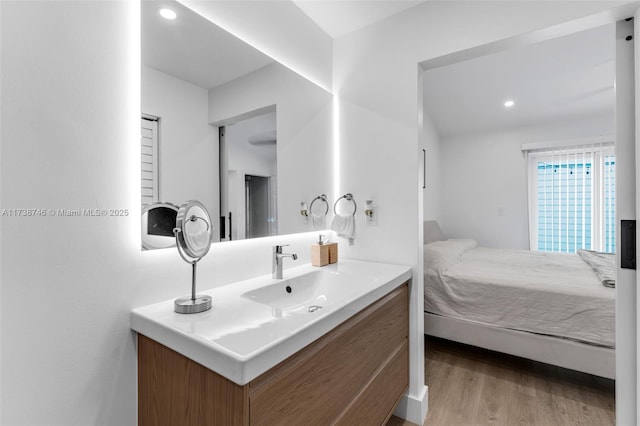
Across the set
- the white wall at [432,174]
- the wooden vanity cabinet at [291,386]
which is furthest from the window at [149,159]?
the white wall at [432,174]

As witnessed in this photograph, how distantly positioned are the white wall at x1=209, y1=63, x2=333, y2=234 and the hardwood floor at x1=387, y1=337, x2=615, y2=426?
140 centimetres

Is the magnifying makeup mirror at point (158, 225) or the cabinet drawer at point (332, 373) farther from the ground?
the magnifying makeup mirror at point (158, 225)

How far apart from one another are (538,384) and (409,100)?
2.12m

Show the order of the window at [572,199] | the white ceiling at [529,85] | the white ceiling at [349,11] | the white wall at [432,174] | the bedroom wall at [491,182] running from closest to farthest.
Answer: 1. the white ceiling at [349,11]
2. the white ceiling at [529,85]
3. the window at [572,199]
4. the white wall at [432,174]
5. the bedroom wall at [491,182]

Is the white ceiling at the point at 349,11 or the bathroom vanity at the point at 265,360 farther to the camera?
the white ceiling at the point at 349,11

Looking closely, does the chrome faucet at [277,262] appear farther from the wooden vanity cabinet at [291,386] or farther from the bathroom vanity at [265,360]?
the wooden vanity cabinet at [291,386]

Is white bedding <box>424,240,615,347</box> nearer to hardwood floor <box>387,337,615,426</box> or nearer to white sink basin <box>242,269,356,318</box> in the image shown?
hardwood floor <box>387,337,615,426</box>

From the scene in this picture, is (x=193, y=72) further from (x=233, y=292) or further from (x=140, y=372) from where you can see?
(x=140, y=372)

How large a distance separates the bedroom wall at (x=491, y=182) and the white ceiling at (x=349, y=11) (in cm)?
309

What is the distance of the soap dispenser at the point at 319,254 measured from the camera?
1.68 metres

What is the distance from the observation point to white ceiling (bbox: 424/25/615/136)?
8.13 feet

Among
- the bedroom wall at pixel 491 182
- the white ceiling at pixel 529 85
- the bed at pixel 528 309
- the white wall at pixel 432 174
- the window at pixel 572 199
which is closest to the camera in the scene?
the bed at pixel 528 309

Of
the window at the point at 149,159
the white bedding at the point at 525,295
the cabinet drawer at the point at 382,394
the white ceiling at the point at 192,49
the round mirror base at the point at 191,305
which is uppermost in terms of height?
the white ceiling at the point at 192,49

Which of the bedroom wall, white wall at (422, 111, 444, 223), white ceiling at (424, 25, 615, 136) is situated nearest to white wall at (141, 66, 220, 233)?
white ceiling at (424, 25, 615, 136)
